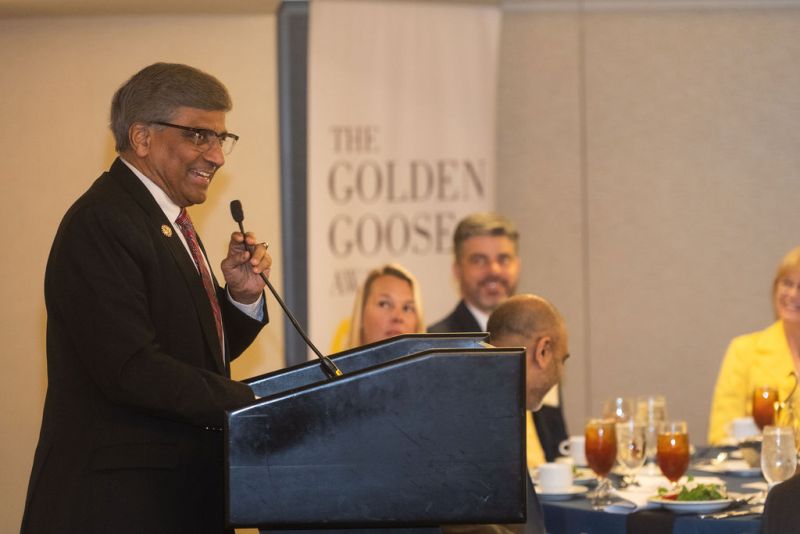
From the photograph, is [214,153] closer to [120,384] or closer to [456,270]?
[120,384]

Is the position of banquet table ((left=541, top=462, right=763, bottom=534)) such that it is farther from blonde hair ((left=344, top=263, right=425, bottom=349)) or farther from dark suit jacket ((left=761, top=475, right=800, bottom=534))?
blonde hair ((left=344, top=263, right=425, bottom=349))

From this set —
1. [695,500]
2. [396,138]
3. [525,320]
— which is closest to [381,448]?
[525,320]

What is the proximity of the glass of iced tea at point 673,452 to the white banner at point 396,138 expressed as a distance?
2.47 metres

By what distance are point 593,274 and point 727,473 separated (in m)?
2.60

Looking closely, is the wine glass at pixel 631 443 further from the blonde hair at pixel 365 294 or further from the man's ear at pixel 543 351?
the blonde hair at pixel 365 294

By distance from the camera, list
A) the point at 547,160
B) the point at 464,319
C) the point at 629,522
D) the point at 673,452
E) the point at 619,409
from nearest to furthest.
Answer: the point at 629,522 < the point at 673,452 < the point at 619,409 < the point at 464,319 < the point at 547,160

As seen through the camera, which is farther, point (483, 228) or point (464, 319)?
point (483, 228)

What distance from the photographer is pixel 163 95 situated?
2449mm

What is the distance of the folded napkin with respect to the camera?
3.11 m

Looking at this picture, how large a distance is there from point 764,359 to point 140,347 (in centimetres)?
334

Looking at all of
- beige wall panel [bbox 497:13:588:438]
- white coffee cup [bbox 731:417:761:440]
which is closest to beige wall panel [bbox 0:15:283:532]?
beige wall panel [bbox 497:13:588:438]

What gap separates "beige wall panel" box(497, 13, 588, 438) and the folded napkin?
8.44 ft

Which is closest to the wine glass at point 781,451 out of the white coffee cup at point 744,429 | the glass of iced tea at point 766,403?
the glass of iced tea at point 766,403

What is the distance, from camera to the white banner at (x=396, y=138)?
5.61 m
